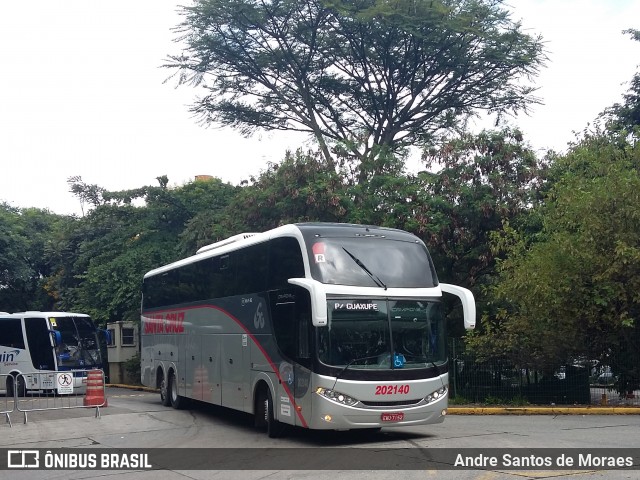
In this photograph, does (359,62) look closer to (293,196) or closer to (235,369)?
(293,196)

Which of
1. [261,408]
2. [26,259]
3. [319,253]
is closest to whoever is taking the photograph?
[319,253]

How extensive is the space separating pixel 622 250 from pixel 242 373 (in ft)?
30.2

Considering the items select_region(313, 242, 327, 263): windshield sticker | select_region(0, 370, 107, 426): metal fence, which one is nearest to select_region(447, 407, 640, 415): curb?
select_region(313, 242, 327, 263): windshield sticker

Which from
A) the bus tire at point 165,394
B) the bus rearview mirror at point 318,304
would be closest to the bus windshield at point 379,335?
the bus rearview mirror at point 318,304

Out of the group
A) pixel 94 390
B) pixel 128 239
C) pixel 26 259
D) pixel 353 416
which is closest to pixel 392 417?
pixel 353 416

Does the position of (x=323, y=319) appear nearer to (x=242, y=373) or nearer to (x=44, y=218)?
(x=242, y=373)

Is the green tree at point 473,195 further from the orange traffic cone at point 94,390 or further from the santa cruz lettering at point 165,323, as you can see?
the orange traffic cone at point 94,390

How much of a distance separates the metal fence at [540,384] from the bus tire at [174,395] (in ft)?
24.5

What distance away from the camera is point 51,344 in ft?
103

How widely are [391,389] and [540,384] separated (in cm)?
941

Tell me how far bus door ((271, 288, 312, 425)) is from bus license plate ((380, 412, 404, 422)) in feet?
4.19

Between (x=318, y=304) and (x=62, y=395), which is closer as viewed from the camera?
(x=318, y=304)

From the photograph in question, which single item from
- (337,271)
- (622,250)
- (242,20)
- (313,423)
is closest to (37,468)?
(313,423)

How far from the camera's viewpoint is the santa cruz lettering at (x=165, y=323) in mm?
21953
